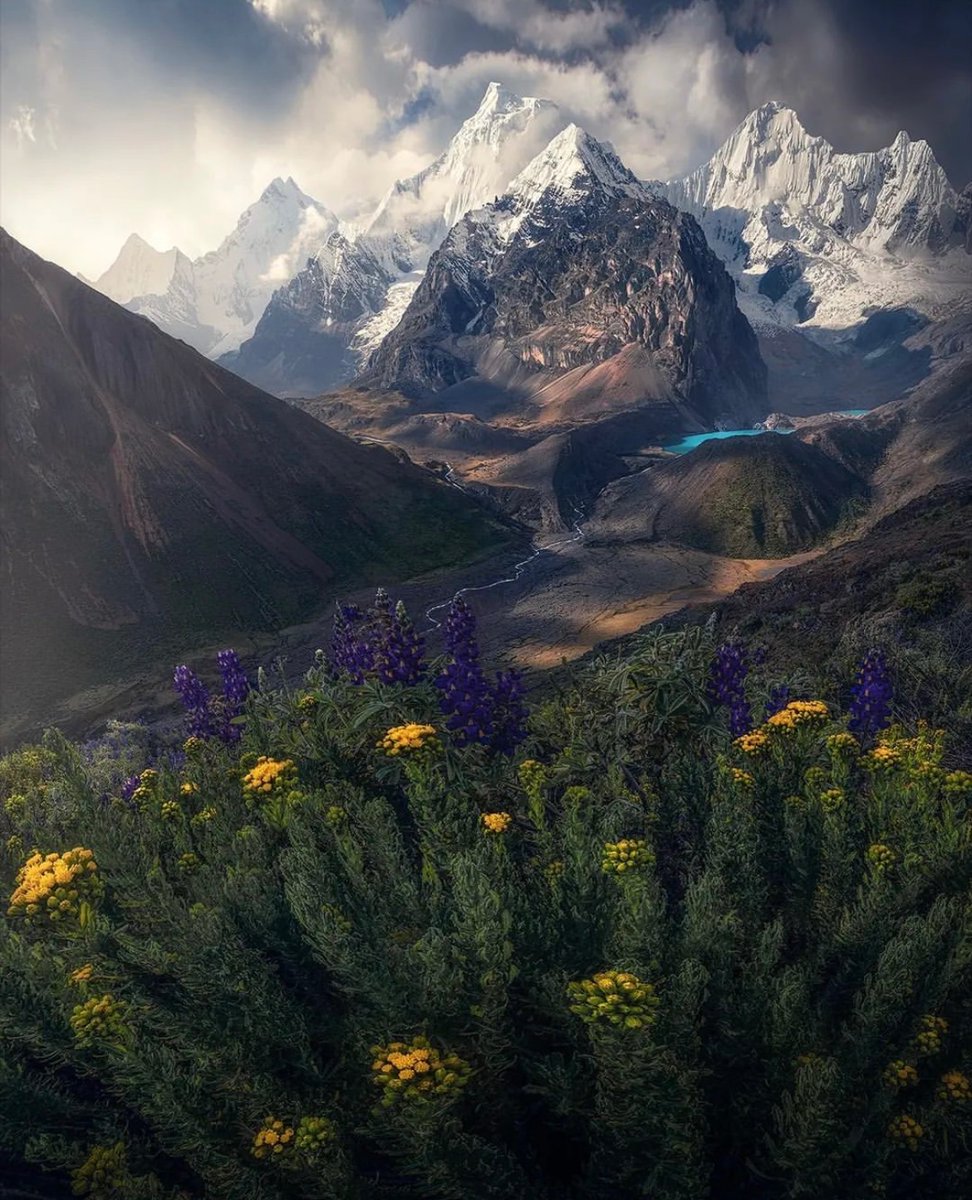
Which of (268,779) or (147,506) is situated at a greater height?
(147,506)

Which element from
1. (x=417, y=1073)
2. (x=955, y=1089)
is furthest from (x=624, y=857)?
(x=955, y=1089)

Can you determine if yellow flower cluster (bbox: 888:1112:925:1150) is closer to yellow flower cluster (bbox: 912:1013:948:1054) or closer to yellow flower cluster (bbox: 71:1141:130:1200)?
yellow flower cluster (bbox: 912:1013:948:1054)

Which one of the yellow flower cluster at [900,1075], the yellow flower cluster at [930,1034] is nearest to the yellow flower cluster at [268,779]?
the yellow flower cluster at [900,1075]

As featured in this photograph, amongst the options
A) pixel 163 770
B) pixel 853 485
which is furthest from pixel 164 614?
pixel 853 485

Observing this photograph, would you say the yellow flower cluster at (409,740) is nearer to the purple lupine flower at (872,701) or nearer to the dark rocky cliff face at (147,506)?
the purple lupine flower at (872,701)

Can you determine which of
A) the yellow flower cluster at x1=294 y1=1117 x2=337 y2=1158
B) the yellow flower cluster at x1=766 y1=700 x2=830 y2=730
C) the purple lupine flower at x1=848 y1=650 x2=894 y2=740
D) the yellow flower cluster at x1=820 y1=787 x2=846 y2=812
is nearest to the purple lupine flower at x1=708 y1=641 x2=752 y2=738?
Answer: the yellow flower cluster at x1=766 y1=700 x2=830 y2=730

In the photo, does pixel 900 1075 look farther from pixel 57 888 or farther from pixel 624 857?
pixel 57 888
